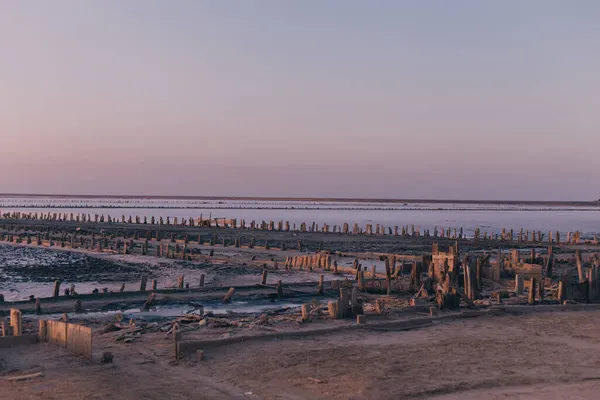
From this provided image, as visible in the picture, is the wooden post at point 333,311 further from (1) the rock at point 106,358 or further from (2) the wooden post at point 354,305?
(1) the rock at point 106,358

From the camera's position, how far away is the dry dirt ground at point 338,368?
9953 millimetres

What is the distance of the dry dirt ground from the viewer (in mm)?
9953

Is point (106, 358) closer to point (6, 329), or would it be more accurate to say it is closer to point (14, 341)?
point (14, 341)

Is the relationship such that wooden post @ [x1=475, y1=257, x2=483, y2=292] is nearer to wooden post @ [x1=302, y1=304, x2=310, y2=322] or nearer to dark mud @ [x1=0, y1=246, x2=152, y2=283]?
wooden post @ [x1=302, y1=304, x2=310, y2=322]

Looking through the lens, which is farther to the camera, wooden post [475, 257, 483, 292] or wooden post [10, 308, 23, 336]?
wooden post [475, 257, 483, 292]

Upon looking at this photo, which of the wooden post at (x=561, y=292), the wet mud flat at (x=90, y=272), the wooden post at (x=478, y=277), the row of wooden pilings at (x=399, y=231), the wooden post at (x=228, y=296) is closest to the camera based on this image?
the wooden post at (x=561, y=292)

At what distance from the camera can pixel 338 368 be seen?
37.1 ft

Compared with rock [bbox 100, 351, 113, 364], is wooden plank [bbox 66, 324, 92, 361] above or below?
above

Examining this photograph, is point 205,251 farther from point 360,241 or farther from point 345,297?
point 345,297

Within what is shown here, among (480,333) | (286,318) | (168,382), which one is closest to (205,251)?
(286,318)

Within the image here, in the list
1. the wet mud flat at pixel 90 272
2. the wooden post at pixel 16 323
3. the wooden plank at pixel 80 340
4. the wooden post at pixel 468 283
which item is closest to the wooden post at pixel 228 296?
the wet mud flat at pixel 90 272

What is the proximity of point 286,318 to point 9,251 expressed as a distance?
30907 mm

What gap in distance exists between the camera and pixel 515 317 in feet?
55.2

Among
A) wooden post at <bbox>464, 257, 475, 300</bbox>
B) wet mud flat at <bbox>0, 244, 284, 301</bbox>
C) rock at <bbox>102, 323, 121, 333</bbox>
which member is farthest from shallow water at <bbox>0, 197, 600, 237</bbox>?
rock at <bbox>102, 323, 121, 333</bbox>
